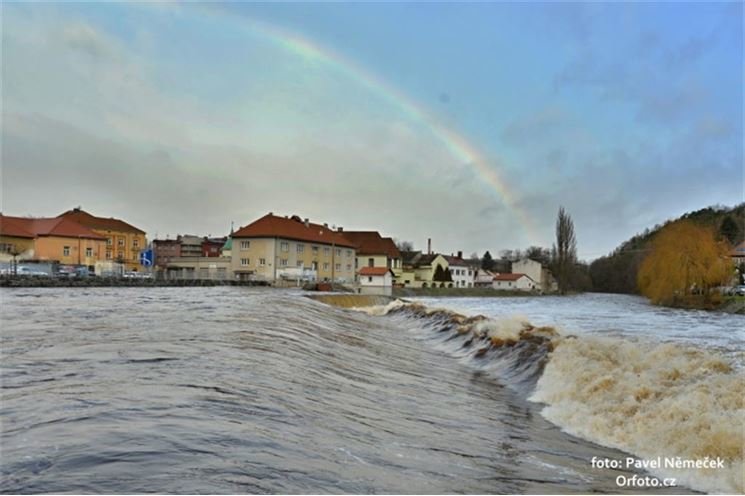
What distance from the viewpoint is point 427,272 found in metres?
108

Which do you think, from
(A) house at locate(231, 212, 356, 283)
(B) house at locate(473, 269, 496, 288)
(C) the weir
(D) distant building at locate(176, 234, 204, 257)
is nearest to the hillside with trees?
(B) house at locate(473, 269, 496, 288)

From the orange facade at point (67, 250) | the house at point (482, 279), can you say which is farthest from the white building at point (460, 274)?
the orange facade at point (67, 250)

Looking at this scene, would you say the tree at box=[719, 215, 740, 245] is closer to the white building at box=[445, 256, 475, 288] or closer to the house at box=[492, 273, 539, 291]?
the house at box=[492, 273, 539, 291]

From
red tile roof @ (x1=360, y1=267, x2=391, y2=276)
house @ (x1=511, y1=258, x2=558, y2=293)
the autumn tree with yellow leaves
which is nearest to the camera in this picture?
the autumn tree with yellow leaves

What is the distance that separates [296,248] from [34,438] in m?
70.2

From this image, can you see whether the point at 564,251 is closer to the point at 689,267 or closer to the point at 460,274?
the point at 460,274

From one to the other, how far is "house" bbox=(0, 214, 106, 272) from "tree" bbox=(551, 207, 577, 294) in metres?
74.6

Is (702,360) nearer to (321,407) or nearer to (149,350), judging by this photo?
(321,407)

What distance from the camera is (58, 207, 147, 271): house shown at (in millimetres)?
92750

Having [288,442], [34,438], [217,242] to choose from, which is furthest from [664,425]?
[217,242]

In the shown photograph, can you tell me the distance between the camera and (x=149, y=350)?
1027 centimetres

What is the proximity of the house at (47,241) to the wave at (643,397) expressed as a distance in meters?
60.4

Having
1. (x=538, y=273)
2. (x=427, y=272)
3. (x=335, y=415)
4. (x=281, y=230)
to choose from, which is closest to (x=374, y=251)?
(x=427, y=272)

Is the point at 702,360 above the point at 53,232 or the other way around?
the other way around
